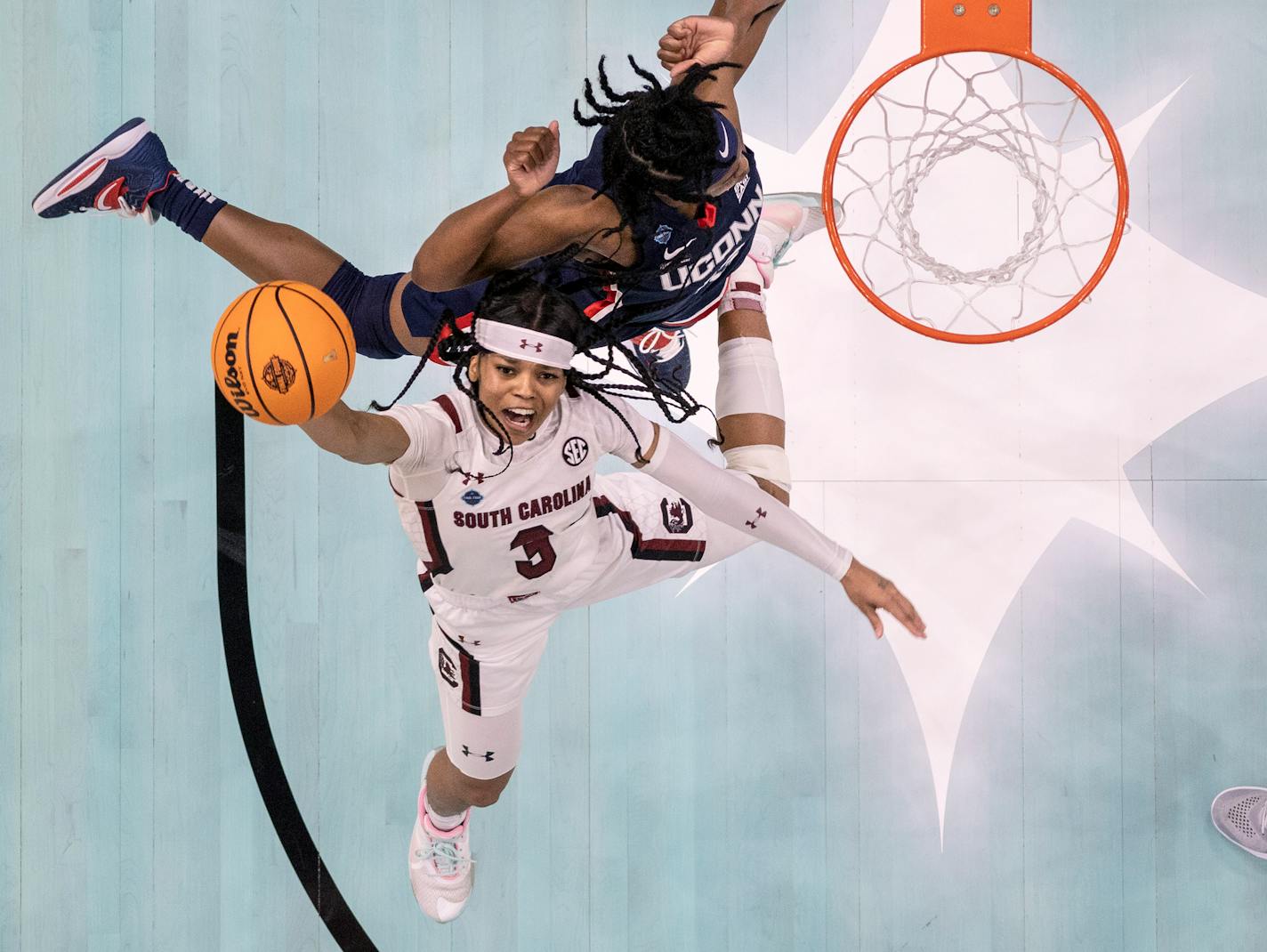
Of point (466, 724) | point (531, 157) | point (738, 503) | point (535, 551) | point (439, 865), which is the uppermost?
point (531, 157)

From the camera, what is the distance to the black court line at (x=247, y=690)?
119 inches

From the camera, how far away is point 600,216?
1.95 m

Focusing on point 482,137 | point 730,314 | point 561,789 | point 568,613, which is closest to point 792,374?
point 730,314

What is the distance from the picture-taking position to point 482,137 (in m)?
3.05

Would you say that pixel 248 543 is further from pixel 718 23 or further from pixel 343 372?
pixel 718 23

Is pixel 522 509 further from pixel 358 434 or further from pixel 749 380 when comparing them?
pixel 749 380

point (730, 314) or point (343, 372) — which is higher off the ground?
point (730, 314)

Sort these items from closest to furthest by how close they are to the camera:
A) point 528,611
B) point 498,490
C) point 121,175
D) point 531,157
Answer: point 531,157
point 498,490
point 528,611
point 121,175

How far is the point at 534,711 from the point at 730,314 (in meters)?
1.41

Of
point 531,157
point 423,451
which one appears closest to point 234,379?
point 423,451

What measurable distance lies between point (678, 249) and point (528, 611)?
1023mm

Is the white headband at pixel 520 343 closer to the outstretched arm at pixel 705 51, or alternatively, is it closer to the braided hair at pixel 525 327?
the braided hair at pixel 525 327

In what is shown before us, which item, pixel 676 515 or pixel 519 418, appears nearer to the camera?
pixel 519 418

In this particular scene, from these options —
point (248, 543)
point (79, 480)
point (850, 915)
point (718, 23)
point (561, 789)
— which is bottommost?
point (850, 915)
